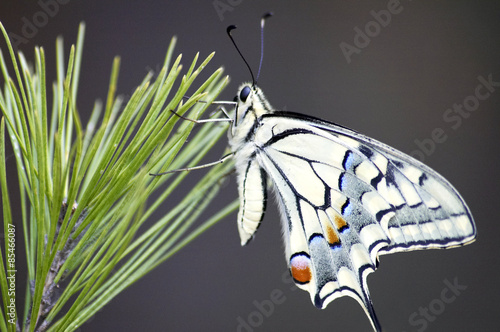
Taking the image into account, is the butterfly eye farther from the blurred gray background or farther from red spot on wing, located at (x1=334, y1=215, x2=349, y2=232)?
the blurred gray background

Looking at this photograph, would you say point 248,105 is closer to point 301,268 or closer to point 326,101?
point 301,268

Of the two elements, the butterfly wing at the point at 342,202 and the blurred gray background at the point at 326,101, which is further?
the blurred gray background at the point at 326,101

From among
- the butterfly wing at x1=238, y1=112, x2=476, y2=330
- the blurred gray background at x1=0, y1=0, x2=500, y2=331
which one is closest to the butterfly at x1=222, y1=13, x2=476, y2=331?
the butterfly wing at x1=238, y1=112, x2=476, y2=330

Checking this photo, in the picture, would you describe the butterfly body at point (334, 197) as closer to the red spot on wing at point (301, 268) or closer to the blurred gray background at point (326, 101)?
the red spot on wing at point (301, 268)

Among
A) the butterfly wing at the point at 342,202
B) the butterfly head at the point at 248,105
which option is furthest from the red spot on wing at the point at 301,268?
the butterfly head at the point at 248,105

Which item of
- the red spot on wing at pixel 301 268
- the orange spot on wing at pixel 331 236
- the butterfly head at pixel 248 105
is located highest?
the butterfly head at pixel 248 105

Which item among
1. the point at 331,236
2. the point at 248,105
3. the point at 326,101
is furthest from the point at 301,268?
the point at 326,101

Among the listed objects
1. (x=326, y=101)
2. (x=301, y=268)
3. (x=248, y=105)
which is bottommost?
(x=301, y=268)
